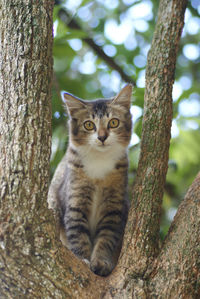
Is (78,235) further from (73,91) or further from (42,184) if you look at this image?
(73,91)

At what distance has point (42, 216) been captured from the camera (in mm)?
2264

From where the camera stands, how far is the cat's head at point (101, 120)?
3666mm

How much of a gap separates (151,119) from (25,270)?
1635mm

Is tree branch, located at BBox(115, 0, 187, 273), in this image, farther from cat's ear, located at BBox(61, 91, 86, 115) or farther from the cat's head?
cat's ear, located at BBox(61, 91, 86, 115)

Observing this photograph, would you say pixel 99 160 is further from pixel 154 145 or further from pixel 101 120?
pixel 154 145

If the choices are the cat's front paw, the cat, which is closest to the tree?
the cat's front paw

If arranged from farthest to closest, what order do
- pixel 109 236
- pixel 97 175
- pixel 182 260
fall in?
pixel 97 175, pixel 109 236, pixel 182 260

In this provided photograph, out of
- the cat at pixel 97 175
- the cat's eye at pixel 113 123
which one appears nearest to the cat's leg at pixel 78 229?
the cat at pixel 97 175

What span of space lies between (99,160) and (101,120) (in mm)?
437

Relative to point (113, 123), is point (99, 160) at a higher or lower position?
lower

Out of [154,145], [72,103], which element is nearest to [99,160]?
[72,103]

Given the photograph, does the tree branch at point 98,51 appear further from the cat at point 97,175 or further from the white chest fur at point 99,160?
the white chest fur at point 99,160

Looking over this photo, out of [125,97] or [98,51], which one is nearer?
[125,97]

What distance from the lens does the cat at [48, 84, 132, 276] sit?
3.58 meters
